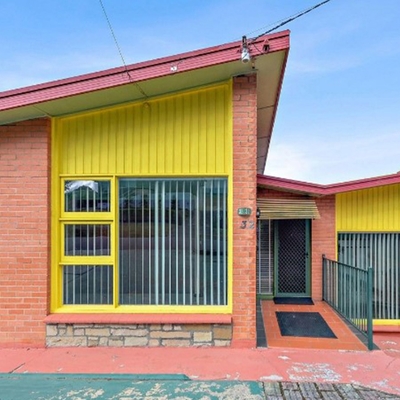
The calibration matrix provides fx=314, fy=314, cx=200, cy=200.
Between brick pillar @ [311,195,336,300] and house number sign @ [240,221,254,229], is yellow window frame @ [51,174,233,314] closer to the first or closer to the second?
house number sign @ [240,221,254,229]

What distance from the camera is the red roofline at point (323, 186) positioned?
651 centimetres

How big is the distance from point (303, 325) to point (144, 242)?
10.3 ft

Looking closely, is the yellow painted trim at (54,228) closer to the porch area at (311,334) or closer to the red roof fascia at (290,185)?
the porch area at (311,334)

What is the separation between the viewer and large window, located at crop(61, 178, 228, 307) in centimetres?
472

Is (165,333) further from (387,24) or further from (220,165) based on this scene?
(387,24)

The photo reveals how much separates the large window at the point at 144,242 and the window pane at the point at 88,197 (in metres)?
0.01

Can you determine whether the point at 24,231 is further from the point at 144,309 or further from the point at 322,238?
the point at 322,238

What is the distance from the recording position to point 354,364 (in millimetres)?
3996

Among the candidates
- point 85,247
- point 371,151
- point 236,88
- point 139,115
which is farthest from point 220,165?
point 371,151

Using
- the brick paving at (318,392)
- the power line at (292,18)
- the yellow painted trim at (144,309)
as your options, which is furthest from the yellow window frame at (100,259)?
the power line at (292,18)

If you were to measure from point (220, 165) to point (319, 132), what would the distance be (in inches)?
742

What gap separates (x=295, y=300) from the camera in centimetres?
705

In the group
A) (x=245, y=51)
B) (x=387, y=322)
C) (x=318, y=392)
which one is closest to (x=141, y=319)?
(x=318, y=392)

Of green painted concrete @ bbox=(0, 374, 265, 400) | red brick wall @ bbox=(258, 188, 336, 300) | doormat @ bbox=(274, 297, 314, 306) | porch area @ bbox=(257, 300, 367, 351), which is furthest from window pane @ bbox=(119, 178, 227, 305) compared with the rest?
doormat @ bbox=(274, 297, 314, 306)
